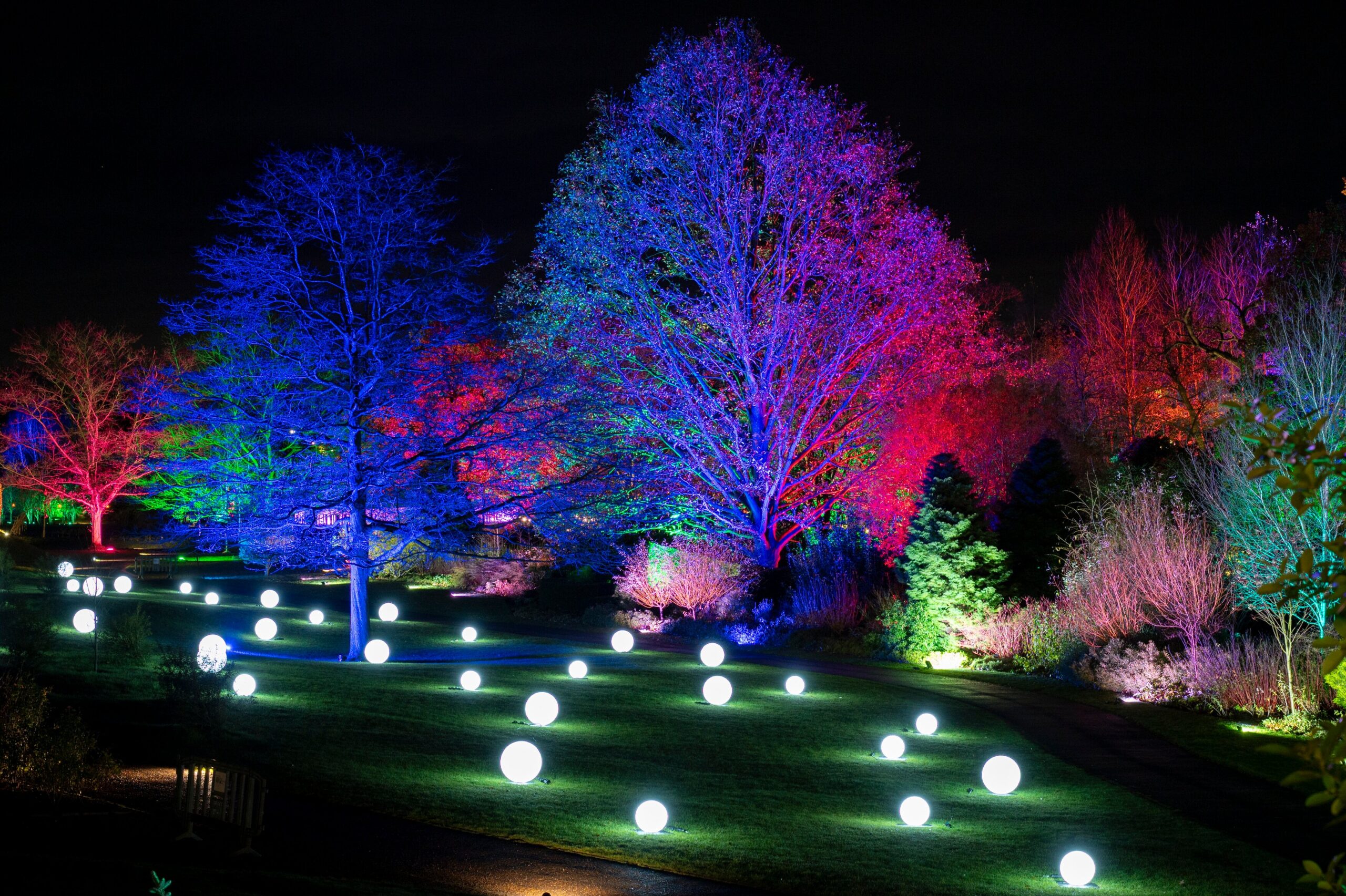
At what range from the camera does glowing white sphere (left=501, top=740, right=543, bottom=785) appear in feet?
37.2

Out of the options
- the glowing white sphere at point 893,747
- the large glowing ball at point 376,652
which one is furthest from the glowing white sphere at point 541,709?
the large glowing ball at point 376,652

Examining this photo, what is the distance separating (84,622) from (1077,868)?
16.5 m

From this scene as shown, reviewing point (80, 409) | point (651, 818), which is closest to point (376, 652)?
A: point (651, 818)

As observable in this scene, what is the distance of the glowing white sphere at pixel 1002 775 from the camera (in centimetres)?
1169

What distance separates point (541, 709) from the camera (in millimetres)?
14227

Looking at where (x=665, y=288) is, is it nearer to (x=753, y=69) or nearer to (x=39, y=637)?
(x=753, y=69)

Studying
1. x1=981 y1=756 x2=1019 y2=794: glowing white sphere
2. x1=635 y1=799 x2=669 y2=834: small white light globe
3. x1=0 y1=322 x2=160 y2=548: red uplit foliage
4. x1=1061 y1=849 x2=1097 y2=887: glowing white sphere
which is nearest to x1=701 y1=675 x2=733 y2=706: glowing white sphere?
x1=981 y1=756 x2=1019 y2=794: glowing white sphere

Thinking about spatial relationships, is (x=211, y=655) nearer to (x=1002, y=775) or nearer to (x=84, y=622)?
(x=84, y=622)

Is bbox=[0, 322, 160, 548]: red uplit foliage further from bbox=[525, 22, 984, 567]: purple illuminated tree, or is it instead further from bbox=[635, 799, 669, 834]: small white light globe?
bbox=[635, 799, 669, 834]: small white light globe

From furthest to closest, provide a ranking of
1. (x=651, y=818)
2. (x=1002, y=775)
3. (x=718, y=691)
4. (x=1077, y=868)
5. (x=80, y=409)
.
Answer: (x=80, y=409), (x=718, y=691), (x=1002, y=775), (x=651, y=818), (x=1077, y=868)

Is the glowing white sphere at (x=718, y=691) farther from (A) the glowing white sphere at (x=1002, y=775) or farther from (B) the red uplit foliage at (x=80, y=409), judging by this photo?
(B) the red uplit foliage at (x=80, y=409)

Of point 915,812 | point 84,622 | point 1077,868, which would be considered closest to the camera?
point 1077,868

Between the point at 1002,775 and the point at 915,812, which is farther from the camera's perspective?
the point at 1002,775

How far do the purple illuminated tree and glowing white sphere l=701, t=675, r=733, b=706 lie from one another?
979 cm
